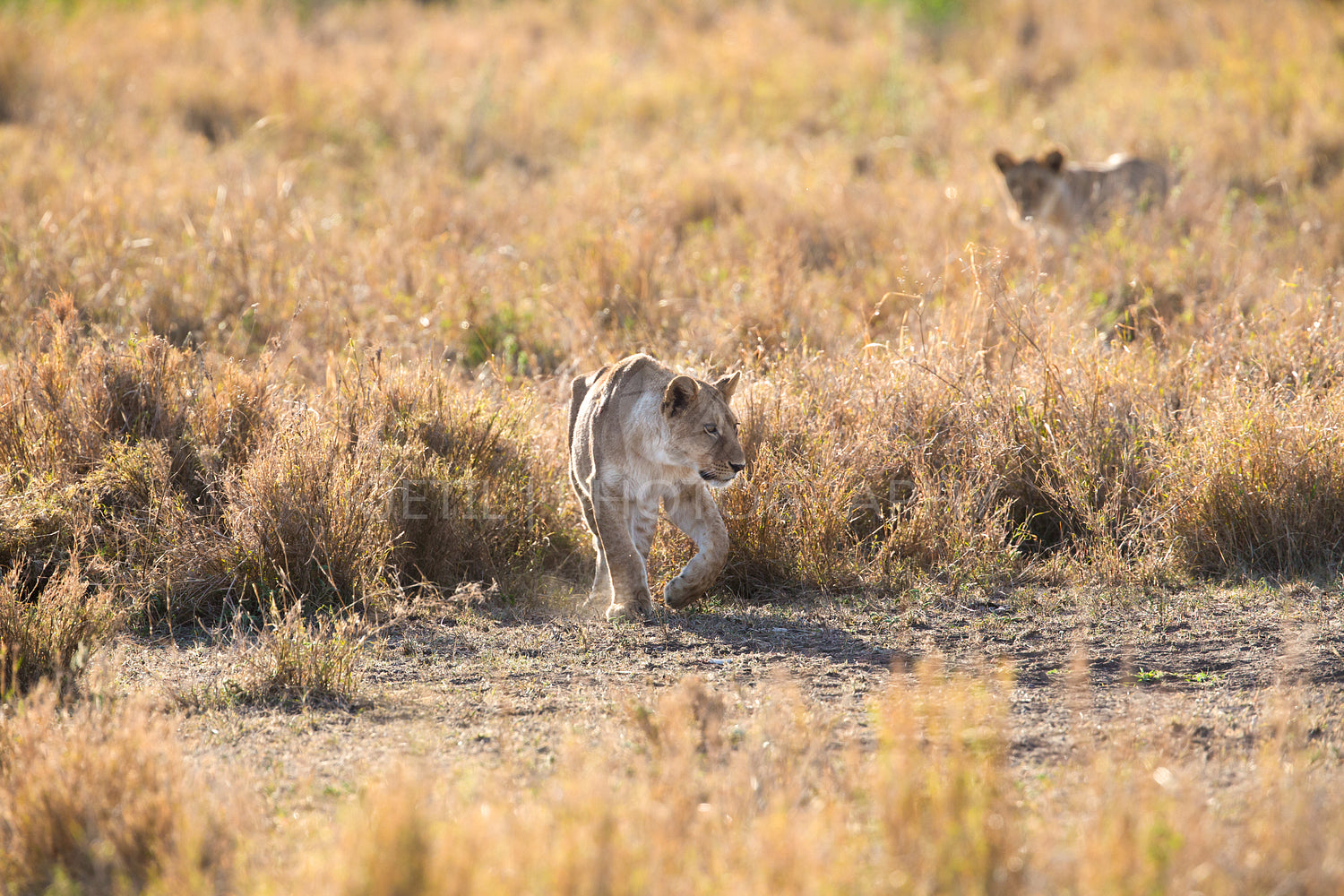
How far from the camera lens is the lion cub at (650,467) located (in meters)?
5.13

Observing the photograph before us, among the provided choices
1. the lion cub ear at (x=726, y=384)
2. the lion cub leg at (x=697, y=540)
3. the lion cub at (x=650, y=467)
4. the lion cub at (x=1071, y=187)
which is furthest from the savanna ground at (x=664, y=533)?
the lion cub ear at (x=726, y=384)

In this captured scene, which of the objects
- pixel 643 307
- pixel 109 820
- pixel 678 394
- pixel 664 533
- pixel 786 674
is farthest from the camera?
pixel 643 307

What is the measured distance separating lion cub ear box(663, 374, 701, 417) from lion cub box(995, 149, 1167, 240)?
6.88m

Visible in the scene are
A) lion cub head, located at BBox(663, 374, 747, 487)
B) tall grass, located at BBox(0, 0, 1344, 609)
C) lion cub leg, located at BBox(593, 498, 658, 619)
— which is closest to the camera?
lion cub head, located at BBox(663, 374, 747, 487)

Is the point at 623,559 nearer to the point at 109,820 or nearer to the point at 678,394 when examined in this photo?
the point at 678,394

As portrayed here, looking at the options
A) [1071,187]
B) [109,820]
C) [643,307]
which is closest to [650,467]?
[109,820]

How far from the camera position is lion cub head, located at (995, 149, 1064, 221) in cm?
1114

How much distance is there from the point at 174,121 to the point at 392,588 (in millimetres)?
9923

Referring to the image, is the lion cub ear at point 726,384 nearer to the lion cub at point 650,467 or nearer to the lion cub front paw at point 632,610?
the lion cub at point 650,467

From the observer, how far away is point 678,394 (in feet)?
16.7

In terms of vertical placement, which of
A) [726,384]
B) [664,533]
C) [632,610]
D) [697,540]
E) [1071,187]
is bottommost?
[632,610]

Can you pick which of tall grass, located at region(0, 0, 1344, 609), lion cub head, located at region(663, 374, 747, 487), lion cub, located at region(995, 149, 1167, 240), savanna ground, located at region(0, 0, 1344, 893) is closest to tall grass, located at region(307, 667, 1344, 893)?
savanna ground, located at region(0, 0, 1344, 893)

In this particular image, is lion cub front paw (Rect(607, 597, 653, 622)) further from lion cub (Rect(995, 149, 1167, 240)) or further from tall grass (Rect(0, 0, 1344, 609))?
lion cub (Rect(995, 149, 1167, 240))

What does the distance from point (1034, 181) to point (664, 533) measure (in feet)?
22.8
